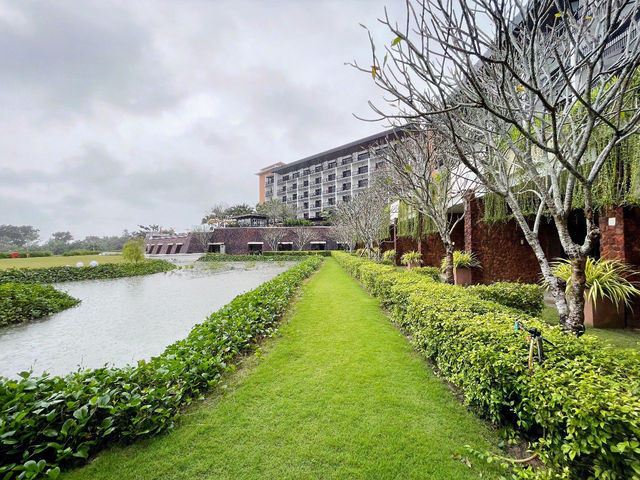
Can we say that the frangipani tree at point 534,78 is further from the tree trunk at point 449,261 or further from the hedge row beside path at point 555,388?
the tree trunk at point 449,261

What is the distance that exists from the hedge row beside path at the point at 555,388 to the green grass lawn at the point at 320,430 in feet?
1.30

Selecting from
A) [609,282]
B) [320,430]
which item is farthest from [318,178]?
[320,430]

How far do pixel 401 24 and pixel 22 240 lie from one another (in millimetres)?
91356

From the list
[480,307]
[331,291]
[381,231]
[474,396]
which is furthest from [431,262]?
[474,396]

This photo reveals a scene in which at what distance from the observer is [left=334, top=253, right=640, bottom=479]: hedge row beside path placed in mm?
1533

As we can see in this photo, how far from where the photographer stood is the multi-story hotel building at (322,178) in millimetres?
49469

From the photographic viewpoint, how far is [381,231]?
18.7m

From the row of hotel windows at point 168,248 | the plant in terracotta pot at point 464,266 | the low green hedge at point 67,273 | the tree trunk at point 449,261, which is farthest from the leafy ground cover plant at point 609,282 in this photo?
the row of hotel windows at point 168,248

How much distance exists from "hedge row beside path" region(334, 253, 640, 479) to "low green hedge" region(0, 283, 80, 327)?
10062mm

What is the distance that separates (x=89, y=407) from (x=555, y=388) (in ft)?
11.7

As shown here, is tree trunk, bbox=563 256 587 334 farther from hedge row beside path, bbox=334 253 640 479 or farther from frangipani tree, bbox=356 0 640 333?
hedge row beside path, bbox=334 253 640 479

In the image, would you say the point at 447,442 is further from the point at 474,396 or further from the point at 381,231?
the point at 381,231

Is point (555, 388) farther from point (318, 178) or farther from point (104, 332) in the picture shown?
point (318, 178)

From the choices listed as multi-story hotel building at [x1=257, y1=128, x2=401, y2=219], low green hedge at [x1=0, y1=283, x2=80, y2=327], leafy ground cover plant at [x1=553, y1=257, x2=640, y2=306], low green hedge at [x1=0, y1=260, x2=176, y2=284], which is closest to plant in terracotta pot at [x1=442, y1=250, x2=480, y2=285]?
leafy ground cover plant at [x1=553, y1=257, x2=640, y2=306]
